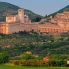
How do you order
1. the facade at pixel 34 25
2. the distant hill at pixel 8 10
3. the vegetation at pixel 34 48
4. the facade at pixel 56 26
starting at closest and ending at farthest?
the vegetation at pixel 34 48 → the facade at pixel 34 25 → the facade at pixel 56 26 → the distant hill at pixel 8 10

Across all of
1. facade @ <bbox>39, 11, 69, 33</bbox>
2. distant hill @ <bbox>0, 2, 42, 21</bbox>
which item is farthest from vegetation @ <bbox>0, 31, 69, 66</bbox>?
distant hill @ <bbox>0, 2, 42, 21</bbox>

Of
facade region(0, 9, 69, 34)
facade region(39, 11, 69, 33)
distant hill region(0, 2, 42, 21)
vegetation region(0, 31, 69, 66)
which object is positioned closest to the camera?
vegetation region(0, 31, 69, 66)

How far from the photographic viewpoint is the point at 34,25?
74250 millimetres

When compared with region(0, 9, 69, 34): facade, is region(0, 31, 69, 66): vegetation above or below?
below

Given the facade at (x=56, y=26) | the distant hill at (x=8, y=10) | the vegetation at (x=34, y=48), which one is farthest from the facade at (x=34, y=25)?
the distant hill at (x=8, y=10)

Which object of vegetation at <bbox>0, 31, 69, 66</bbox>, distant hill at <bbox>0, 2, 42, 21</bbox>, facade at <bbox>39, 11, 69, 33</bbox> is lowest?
vegetation at <bbox>0, 31, 69, 66</bbox>

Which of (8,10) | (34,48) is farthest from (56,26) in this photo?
(8,10)

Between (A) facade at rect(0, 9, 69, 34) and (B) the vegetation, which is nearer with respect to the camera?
(B) the vegetation

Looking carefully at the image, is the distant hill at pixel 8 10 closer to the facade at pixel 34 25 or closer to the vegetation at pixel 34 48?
the facade at pixel 34 25

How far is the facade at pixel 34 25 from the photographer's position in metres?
71.1

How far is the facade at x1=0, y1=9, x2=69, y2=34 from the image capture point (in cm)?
7106

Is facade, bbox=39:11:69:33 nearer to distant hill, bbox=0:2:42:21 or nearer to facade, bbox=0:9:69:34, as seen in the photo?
facade, bbox=0:9:69:34

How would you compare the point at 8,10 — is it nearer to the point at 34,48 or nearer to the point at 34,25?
the point at 34,25

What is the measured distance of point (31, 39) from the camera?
202ft
